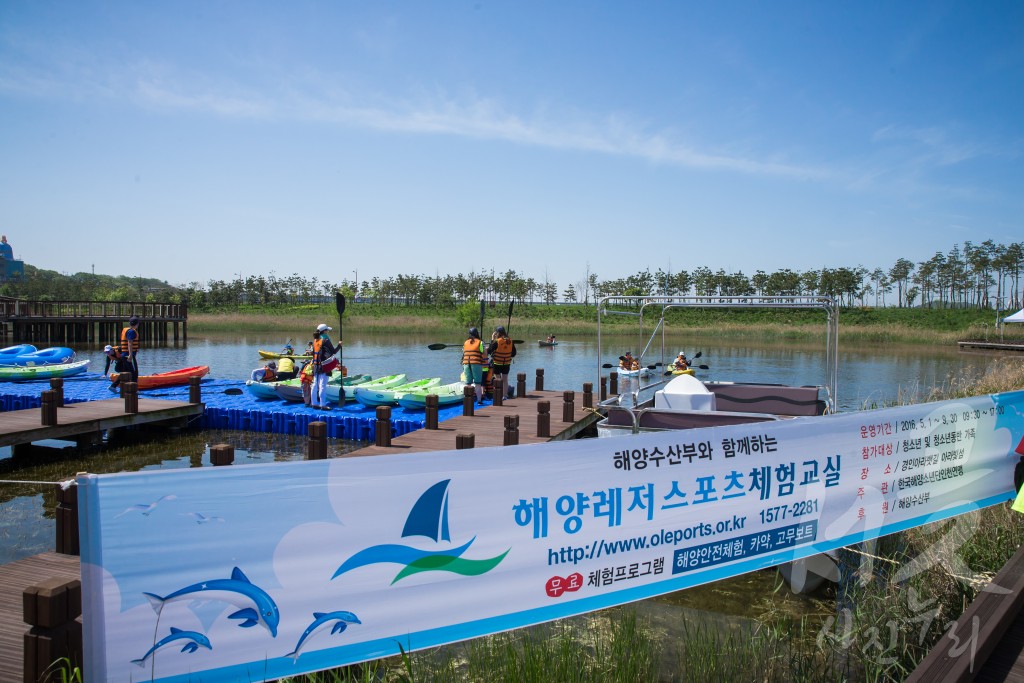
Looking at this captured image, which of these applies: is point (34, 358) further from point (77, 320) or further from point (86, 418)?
point (77, 320)

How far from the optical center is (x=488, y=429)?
37.0 ft

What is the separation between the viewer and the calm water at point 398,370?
9258mm

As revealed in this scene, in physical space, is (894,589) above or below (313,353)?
below

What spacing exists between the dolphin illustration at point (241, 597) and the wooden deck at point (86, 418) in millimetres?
10129

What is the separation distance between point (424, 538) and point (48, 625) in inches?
68.4

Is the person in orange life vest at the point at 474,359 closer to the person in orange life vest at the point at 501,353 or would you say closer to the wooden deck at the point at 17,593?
the person in orange life vest at the point at 501,353

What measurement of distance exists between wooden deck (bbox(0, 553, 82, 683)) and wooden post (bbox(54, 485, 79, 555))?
7cm

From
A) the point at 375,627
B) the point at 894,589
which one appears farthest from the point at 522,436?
the point at 375,627

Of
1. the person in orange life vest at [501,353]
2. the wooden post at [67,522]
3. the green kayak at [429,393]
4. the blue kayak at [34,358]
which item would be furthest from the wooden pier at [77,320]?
the wooden post at [67,522]

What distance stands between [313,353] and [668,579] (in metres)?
10.6

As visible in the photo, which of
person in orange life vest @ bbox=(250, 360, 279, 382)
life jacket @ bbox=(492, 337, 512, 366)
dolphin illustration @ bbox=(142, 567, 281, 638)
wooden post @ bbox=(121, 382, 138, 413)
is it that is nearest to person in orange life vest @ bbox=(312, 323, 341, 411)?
person in orange life vest @ bbox=(250, 360, 279, 382)

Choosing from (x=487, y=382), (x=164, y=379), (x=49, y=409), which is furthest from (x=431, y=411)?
(x=164, y=379)

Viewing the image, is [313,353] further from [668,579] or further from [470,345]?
[668,579]

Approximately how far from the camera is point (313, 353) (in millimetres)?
13281
